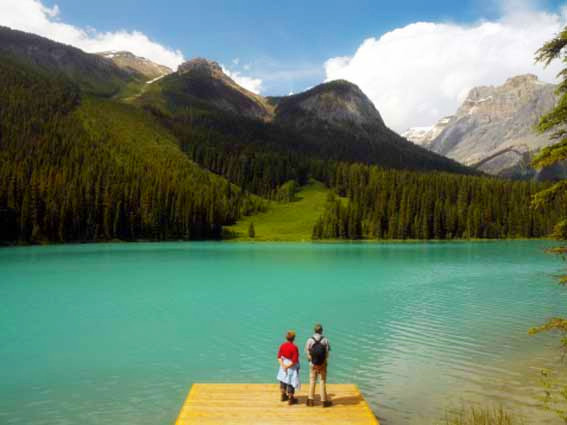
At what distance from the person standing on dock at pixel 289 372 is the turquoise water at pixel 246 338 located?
4120 millimetres

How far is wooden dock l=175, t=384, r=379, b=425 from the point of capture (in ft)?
52.4

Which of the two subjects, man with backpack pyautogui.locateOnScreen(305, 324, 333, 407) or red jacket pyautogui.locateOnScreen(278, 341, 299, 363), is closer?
man with backpack pyautogui.locateOnScreen(305, 324, 333, 407)

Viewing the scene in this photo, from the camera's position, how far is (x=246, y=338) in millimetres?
32406

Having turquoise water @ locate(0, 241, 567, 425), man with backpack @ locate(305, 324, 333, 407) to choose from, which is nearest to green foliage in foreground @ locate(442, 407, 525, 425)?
turquoise water @ locate(0, 241, 567, 425)

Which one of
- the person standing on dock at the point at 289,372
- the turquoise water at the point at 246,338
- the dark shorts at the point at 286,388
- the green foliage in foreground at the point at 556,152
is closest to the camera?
the green foliage in foreground at the point at 556,152

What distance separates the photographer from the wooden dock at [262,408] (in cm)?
1596

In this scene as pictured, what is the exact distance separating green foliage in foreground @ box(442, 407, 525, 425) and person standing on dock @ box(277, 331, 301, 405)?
5.85m

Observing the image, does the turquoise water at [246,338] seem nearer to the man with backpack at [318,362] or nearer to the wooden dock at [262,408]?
the wooden dock at [262,408]

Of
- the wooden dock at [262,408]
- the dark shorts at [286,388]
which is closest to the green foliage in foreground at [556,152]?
the wooden dock at [262,408]

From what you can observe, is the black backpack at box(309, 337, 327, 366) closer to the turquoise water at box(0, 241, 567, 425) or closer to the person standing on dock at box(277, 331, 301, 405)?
the person standing on dock at box(277, 331, 301, 405)

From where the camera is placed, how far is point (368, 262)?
3666 inches

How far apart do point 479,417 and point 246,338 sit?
60.2 feet

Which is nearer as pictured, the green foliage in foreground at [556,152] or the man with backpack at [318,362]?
the green foliage in foreground at [556,152]

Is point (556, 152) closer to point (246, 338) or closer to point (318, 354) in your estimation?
point (318, 354)
